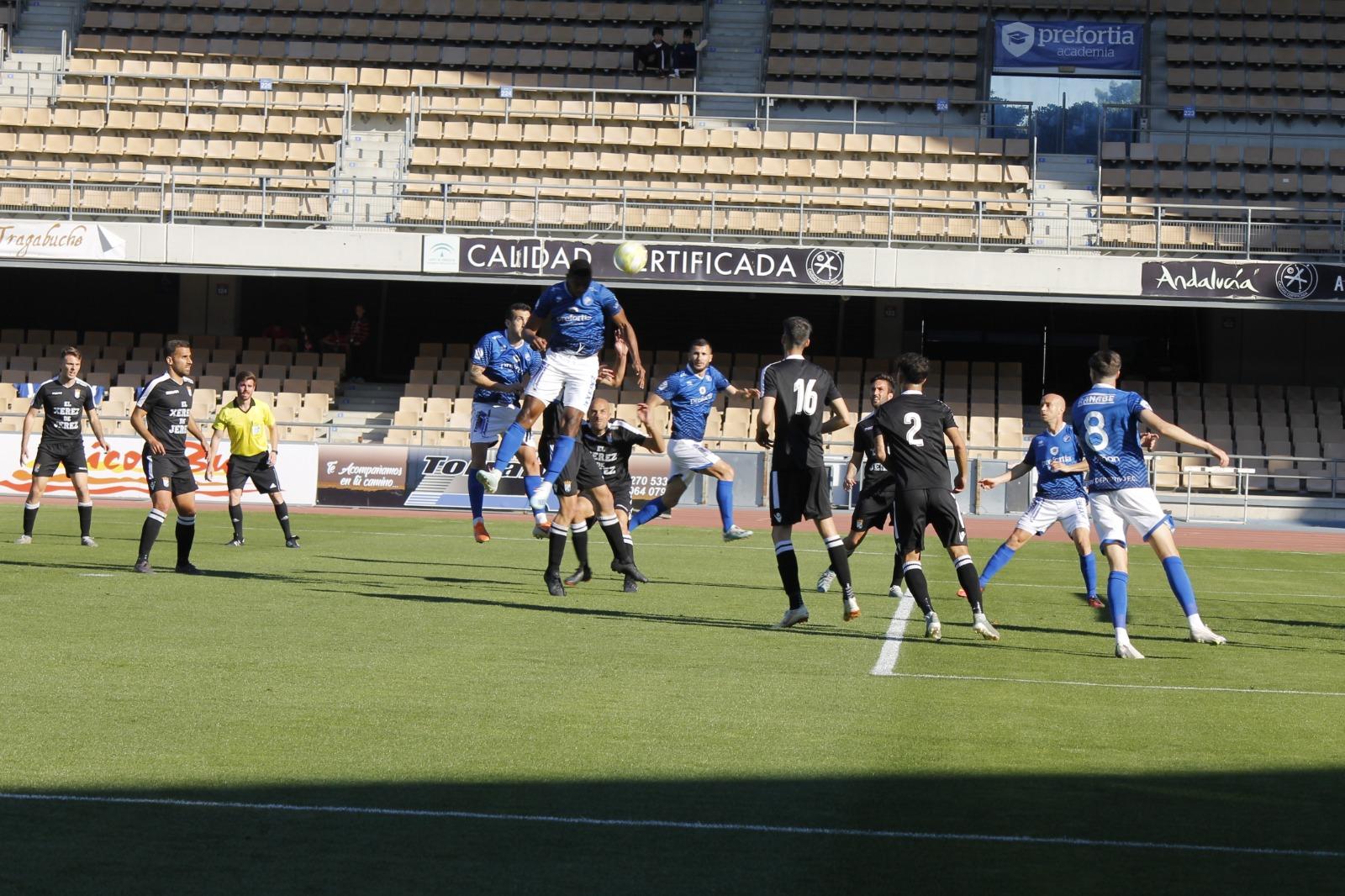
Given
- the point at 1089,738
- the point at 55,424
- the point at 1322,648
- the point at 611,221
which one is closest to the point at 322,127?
the point at 611,221

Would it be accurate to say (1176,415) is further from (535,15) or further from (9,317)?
(9,317)

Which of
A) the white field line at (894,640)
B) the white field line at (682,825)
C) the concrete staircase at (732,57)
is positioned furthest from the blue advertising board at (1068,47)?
the white field line at (682,825)

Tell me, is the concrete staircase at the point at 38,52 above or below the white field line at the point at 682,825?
above

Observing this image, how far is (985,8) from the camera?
39.0m

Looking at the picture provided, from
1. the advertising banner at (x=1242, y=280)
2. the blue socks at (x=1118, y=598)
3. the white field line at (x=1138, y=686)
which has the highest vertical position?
the advertising banner at (x=1242, y=280)

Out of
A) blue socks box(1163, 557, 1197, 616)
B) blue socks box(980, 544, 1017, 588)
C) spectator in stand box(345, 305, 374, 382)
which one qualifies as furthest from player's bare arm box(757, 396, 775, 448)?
spectator in stand box(345, 305, 374, 382)

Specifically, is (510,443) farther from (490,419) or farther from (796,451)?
(796,451)

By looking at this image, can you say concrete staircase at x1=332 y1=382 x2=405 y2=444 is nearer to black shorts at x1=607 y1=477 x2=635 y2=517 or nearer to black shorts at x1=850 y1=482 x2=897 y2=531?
black shorts at x1=607 y1=477 x2=635 y2=517

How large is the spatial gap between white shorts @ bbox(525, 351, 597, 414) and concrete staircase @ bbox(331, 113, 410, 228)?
771 inches

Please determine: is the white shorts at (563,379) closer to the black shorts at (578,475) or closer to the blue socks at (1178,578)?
the black shorts at (578,475)

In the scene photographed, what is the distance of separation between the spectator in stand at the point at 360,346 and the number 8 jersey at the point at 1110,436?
2660 cm

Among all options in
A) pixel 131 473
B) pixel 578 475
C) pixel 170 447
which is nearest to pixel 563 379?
pixel 578 475

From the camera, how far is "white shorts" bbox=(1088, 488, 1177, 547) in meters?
10.6

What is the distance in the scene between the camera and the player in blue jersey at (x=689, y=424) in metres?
15.8
